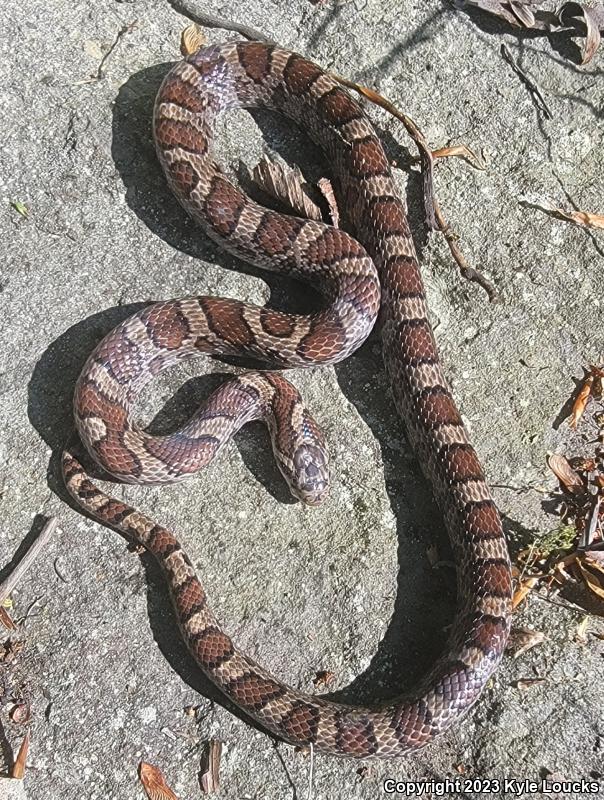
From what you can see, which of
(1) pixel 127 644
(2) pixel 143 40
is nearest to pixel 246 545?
(1) pixel 127 644

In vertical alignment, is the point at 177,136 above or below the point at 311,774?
above

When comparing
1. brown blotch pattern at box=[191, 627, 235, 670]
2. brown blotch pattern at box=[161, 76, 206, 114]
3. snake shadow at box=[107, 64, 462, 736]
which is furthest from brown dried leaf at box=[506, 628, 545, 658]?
brown blotch pattern at box=[161, 76, 206, 114]

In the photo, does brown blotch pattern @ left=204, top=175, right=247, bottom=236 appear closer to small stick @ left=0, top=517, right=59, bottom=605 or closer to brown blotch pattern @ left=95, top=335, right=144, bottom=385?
brown blotch pattern @ left=95, top=335, right=144, bottom=385

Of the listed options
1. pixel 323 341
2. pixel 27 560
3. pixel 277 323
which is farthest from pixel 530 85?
pixel 27 560

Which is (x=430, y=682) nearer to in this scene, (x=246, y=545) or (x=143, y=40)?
(x=246, y=545)

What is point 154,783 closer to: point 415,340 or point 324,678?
point 324,678
